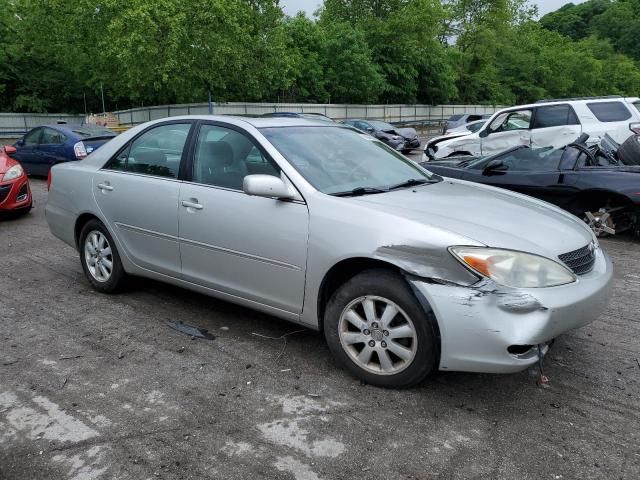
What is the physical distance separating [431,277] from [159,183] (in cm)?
234

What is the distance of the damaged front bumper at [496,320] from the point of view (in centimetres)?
280

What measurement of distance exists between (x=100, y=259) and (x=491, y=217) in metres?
3.33

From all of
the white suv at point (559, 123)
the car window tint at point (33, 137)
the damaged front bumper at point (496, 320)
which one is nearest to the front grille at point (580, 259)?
the damaged front bumper at point (496, 320)

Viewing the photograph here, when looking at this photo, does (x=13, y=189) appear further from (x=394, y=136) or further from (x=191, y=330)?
(x=394, y=136)

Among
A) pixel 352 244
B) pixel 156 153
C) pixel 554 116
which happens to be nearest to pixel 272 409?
pixel 352 244

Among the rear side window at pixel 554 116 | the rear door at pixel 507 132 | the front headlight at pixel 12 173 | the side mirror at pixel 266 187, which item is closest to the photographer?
the side mirror at pixel 266 187

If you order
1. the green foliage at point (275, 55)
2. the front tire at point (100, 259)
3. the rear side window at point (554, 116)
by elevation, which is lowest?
the front tire at point (100, 259)

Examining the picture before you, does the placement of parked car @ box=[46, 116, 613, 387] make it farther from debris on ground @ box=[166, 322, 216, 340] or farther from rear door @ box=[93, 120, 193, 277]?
debris on ground @ box=[166, 322, 216, 340]

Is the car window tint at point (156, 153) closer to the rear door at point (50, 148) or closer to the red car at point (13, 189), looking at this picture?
the red car at point (13, 189)

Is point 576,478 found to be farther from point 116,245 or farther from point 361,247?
point 116,245

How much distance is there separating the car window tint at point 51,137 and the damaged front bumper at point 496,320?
1146 cm

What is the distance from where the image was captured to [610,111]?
10.9 meters

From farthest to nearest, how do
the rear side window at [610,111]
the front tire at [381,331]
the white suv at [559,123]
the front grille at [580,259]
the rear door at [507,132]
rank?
the rear door at [507,132] → the rear side window at [610,111] → the white suv at [559,123] → the front grille at [580,259] → the front tire at [381,331]

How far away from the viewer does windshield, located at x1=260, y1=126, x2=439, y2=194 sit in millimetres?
3646
